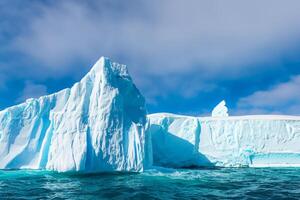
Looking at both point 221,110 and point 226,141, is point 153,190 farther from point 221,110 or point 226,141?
point 221,110

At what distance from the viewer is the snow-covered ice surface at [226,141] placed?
29.2 m

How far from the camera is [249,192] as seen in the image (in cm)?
1334

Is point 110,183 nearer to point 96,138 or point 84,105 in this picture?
point 96,138

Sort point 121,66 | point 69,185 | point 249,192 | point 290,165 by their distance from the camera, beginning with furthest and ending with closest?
point 290,165 → point 121,66 → point 69,185 → point 249,192

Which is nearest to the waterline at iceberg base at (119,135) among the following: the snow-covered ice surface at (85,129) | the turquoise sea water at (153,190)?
the snow-covered ice surface at (85,129)

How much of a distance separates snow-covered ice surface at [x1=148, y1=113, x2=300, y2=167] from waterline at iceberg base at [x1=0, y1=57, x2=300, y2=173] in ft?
0.27

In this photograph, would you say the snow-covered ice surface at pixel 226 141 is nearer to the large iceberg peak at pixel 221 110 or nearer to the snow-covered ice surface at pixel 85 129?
the large iceberg peak at pixel 221 110

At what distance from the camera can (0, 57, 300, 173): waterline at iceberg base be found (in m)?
20.1

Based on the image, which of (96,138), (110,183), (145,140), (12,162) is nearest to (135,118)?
(145,140)

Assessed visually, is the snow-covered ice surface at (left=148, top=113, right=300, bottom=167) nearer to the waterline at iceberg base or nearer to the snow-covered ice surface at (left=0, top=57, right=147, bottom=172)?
the waterline at iceberg base

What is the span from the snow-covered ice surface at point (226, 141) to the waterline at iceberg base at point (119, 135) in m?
0.08

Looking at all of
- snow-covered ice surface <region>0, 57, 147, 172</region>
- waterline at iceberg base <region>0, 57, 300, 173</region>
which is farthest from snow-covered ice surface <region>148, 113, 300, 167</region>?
snow-covered ice surface <region>0, 57, 147, 172</region>

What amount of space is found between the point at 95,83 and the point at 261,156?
17.1 m

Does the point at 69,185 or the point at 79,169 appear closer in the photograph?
the point at 69,185
